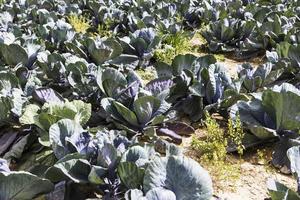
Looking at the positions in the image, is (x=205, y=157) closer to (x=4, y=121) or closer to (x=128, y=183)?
(x=128, y=183)

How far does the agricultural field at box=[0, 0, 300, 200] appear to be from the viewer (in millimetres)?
2697

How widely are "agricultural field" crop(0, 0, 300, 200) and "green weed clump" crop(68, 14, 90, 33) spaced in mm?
1412

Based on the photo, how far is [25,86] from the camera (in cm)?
431

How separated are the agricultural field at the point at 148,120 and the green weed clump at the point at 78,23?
141 cm

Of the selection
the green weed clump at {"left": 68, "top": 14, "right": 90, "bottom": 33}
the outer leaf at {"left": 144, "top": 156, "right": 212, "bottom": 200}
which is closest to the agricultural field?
the outer leaf at {"left": 144, "top": 156, "right": 212, "bottom": 200}

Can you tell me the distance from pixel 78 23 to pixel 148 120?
4505mm

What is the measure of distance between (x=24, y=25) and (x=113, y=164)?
5282mm

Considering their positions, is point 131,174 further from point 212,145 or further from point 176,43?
point 176,43

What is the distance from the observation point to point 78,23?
25.6ft

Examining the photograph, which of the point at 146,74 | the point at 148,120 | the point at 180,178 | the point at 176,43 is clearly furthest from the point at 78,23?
the point at 180,178

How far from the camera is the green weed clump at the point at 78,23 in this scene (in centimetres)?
778

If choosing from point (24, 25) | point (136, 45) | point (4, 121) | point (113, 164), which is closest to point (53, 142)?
point (113, 164)

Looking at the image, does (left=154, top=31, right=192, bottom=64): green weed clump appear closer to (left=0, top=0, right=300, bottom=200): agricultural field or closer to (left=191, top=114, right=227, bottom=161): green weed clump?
(left=0, top=0, right=300, bottom=200): agricultural field

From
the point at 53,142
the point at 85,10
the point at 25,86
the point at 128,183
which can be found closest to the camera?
the point at 128,183
